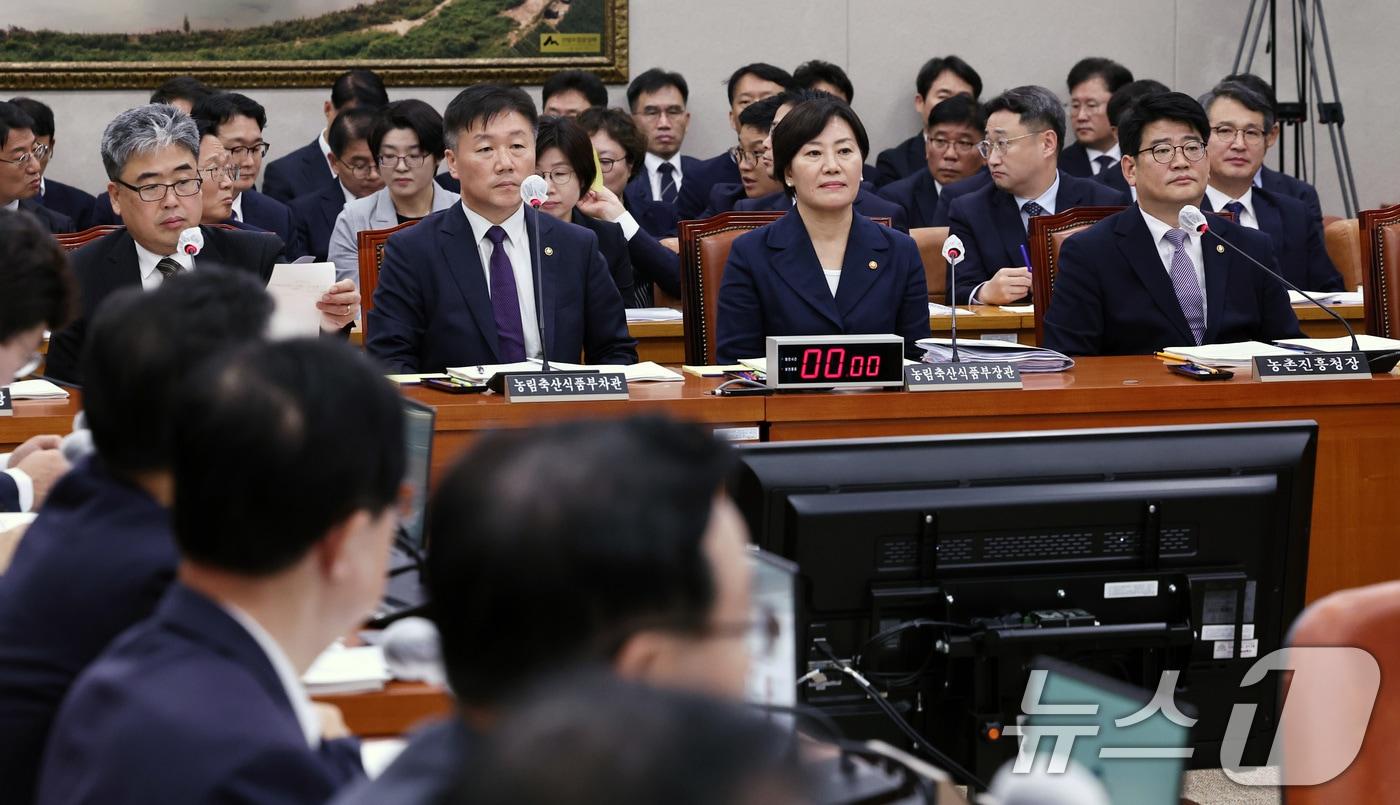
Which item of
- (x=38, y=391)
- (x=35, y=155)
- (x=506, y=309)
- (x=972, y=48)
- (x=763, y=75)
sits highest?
(x=972, y=48)

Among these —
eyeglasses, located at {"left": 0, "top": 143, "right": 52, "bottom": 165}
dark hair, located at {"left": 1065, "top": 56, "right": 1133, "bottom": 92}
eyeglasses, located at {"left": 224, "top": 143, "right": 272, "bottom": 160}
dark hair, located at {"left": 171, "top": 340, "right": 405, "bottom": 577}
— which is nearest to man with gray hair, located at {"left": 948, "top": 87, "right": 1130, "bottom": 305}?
dark hair, located at {"left": 1065, "top": 56, "right": 1133, "bottom": 92}

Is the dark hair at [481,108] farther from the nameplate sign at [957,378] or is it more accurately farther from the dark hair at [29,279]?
the dark hair at [29,279]

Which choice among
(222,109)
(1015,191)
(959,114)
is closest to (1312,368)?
(1015,191)

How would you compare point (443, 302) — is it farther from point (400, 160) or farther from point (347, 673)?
point (347, 673)

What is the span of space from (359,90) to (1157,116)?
3.59 meters

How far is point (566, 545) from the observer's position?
0.78 metres

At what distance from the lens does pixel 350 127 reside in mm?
5840

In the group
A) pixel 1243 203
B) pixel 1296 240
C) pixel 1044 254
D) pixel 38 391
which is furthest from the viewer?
pixel 1243 203

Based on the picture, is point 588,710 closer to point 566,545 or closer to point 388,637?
point 566,545

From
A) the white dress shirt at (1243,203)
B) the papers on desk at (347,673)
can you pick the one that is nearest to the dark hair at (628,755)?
the papers on desk at (347,673)

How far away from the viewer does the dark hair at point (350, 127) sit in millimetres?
5836

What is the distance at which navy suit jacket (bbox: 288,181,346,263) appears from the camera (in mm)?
5969

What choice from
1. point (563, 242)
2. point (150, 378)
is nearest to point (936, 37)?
point (563, 242)

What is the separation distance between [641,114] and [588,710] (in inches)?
259
